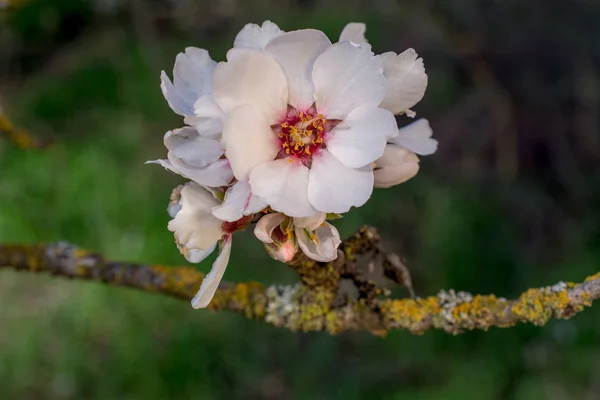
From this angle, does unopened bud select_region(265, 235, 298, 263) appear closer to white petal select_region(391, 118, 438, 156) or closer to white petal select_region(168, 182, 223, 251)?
white petal select_region(168, 182, 223, 251)

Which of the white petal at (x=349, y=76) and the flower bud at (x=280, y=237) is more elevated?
the white petal at (x=349, y=76)

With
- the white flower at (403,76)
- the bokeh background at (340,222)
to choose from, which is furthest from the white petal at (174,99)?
the bokeh background at (340,222)

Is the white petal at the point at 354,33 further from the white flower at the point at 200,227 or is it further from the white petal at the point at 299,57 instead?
the white flower at the point at 200,227

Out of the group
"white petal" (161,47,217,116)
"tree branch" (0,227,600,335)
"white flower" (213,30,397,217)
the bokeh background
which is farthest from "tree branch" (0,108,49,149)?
"white flower" (213,30,397,217)

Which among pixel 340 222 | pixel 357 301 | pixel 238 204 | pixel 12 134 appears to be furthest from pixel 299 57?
pixel 340 222

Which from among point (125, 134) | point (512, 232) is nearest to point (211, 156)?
point (512, 232)

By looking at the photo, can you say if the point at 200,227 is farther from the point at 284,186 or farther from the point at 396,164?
the point at 396,164
